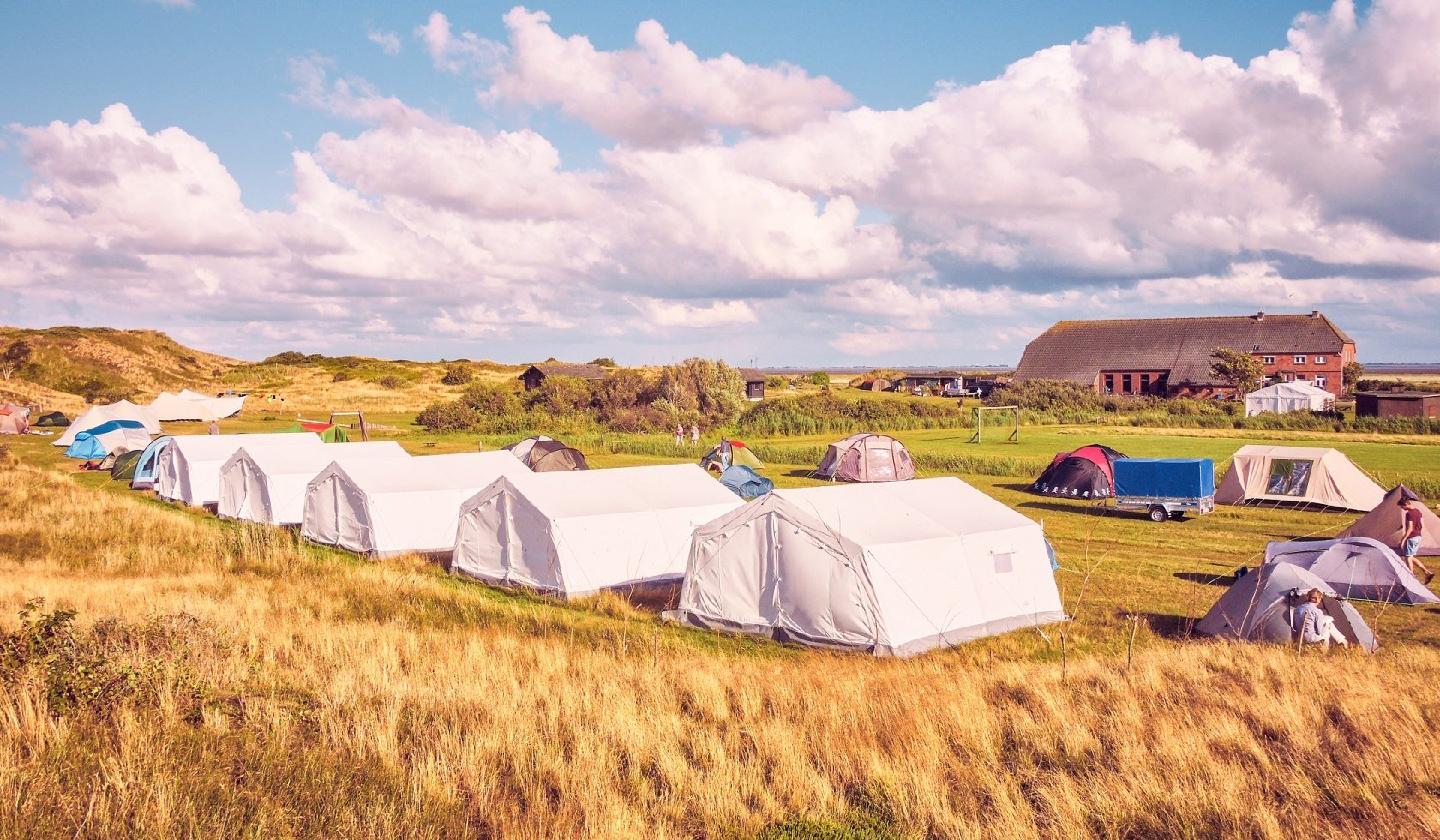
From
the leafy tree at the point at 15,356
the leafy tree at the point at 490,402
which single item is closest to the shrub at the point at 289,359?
the leafy tree at the point at 15,356

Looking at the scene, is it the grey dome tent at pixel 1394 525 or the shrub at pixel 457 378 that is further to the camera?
the shrub at pixel 457 378

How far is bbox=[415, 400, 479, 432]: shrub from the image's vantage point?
68.1m

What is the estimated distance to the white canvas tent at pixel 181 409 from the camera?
6875 cm

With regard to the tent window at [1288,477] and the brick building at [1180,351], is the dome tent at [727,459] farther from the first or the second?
the brick building at [1180,351]

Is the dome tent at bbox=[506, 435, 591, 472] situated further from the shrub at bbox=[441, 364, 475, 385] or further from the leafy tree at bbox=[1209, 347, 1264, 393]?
the shrub at bbox=[441, 364, 475, 385]

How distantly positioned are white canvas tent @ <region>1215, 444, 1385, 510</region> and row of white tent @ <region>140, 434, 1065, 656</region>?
16.8m

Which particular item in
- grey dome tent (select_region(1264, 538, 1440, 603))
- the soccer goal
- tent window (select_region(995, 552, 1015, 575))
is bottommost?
grey dome tent (select_region(1264, 538, 1440, 603))

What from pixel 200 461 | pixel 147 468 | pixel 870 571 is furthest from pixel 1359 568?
pixel 147 468

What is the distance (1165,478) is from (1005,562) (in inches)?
578

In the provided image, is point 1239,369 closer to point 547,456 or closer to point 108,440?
point 547,456

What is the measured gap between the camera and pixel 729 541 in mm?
16266

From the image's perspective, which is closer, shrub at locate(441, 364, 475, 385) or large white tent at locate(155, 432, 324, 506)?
large white tent at locate(155, 432, 324, 506)

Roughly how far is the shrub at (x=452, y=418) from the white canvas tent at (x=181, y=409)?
1447 cm

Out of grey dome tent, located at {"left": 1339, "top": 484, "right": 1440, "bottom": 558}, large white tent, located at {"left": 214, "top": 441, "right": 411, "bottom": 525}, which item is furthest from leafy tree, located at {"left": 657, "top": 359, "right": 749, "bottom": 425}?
grey dome tent, located at {"left": 1339, "top": 484, "right": 1440, "bottom": 558}
